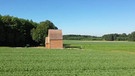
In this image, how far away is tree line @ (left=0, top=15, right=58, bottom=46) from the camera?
9206 centimetres

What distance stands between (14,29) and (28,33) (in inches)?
403

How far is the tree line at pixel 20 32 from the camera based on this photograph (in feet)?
302

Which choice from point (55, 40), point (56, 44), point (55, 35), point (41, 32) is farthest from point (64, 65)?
point (41, 32)

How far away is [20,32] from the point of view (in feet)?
317

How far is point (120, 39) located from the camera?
192 meters

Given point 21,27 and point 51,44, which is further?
point 21,27

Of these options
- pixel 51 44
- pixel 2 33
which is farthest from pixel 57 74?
pixel 2 33

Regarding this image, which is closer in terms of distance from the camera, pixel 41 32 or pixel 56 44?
pixel 56 44

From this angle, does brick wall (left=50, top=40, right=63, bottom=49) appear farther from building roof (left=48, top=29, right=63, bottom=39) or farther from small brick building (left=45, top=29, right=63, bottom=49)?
building roof (left=48, top=29, right=63, bottom=39)

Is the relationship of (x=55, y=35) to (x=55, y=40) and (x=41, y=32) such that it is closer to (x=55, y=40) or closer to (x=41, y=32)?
(x=55, y=40)

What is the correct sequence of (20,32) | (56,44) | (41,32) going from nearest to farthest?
(56,44) → (20,32) → (41,32)

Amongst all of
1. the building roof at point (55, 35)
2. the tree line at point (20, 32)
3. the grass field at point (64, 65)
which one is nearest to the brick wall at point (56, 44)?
the building roof at point (55, 35)

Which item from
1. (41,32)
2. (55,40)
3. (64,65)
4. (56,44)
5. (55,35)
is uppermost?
(41,32)

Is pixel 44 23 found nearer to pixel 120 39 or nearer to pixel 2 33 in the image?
pixel 2 33
